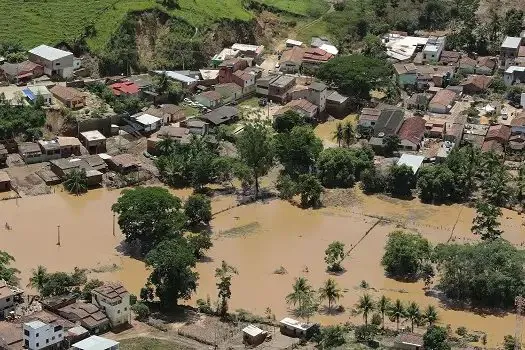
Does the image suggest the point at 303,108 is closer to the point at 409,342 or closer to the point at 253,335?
the point at 253,335

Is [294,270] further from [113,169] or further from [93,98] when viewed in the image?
[93,98]

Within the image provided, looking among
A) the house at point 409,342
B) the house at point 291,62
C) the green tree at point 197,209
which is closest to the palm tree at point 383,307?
the house at point 409,342

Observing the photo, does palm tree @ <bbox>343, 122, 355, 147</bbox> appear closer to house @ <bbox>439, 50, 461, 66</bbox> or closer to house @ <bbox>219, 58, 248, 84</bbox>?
house @ <bbox>219, 58, 248, 84</bbox>

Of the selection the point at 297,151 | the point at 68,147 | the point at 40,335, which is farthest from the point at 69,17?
the point at 40,335

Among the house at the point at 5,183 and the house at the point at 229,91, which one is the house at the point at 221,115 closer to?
the house at the point at 229,91

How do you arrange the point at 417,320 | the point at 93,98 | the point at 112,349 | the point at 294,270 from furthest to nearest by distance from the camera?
the point at 93,98 → the point at 294,270 → the point at 417,320 → the point at 112,349

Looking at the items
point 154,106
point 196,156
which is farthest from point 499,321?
point 154,106
